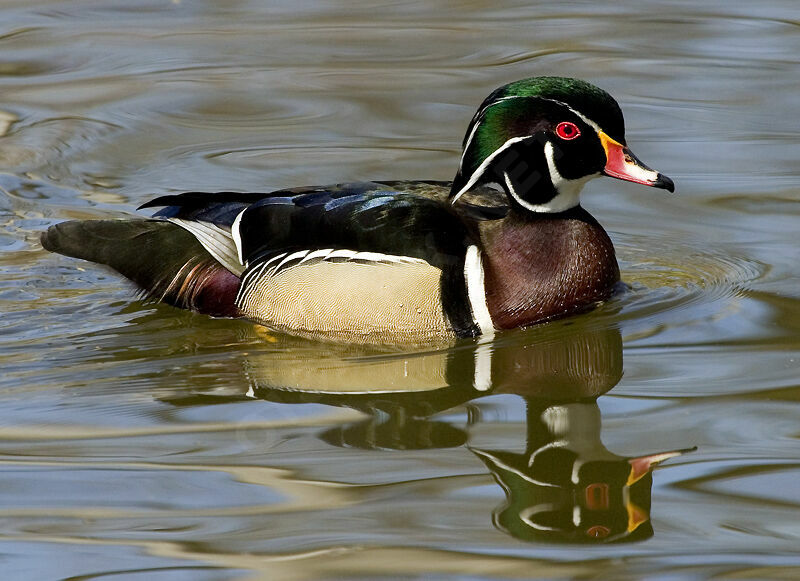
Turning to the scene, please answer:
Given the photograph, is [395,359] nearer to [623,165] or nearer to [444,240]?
[444,240]

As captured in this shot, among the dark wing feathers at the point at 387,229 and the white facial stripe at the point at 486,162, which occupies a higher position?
the white facial stripe at the point at 486,162

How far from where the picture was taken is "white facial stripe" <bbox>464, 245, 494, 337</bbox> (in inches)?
263

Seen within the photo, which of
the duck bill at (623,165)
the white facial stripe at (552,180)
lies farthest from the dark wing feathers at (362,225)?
the duck bill at (623,165)

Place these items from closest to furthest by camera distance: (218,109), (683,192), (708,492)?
1. (708,492)
2. (683,192)
3. (218,109)

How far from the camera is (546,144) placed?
680cm

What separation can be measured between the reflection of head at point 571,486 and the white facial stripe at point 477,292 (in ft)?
3.30

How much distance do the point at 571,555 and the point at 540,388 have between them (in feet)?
5.06

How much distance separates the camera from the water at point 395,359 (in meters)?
4.76

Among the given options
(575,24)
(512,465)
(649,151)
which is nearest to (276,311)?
(512,465)

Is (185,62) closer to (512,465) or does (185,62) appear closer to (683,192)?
(683,192)

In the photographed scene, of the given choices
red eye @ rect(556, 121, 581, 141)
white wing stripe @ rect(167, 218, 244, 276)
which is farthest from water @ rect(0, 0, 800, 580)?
red eye @ rect(556, 121, 581, 141)

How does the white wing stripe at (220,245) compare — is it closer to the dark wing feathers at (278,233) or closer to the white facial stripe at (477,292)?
the dark wing feathers at (278,233)

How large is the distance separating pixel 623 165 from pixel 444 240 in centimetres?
92

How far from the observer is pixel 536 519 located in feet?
16.1
